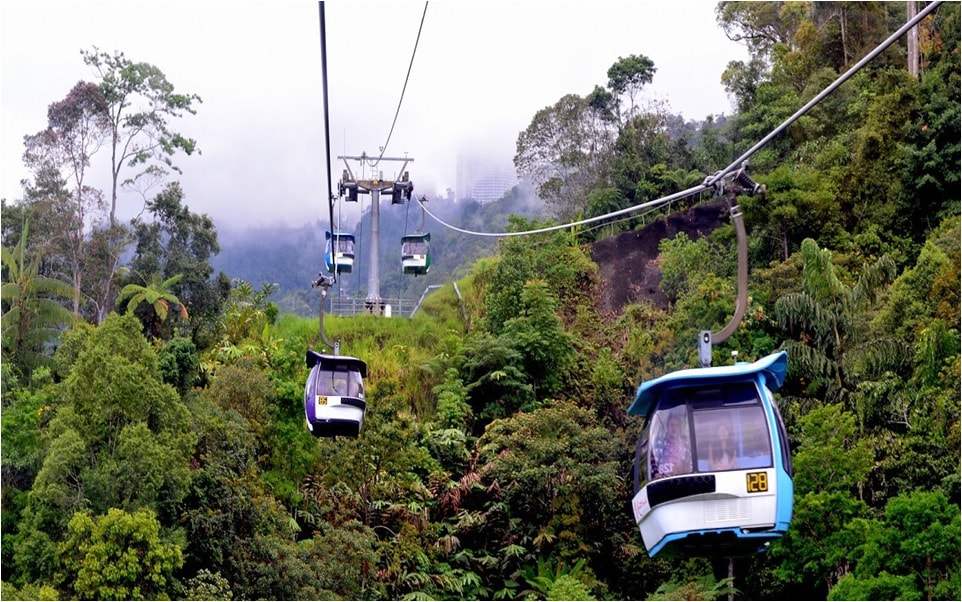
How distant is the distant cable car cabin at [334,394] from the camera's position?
15719 mm

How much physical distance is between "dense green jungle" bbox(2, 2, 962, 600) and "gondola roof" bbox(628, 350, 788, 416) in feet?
27.8

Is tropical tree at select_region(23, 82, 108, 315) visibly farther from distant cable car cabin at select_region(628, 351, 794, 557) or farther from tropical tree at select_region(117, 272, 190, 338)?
distant cable car cabin at select_region(628, 351, 794, 557)

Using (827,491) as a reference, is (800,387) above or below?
above

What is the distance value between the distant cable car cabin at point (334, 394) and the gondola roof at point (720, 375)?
6727 millimetres

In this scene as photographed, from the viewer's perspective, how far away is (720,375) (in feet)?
30.7

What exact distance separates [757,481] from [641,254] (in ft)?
79.4

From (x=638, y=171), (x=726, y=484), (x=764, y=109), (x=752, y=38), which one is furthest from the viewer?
(x=752, y=38)

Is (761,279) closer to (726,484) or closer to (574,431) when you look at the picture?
(574,431)

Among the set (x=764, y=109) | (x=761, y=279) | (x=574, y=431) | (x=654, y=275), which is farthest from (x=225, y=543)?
(x=764, y=109)

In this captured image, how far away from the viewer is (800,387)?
72.1 ft

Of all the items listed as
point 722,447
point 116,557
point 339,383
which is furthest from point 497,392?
point 722,447

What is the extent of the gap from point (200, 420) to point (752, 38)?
27.5 meters

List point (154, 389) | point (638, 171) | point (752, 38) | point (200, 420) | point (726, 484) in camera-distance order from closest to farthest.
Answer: point (726, 484) < point (154, 389) < point (200, 420) < point (638, 171) < point (752, 38)

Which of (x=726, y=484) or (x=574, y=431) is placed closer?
(x=726, y=484)
